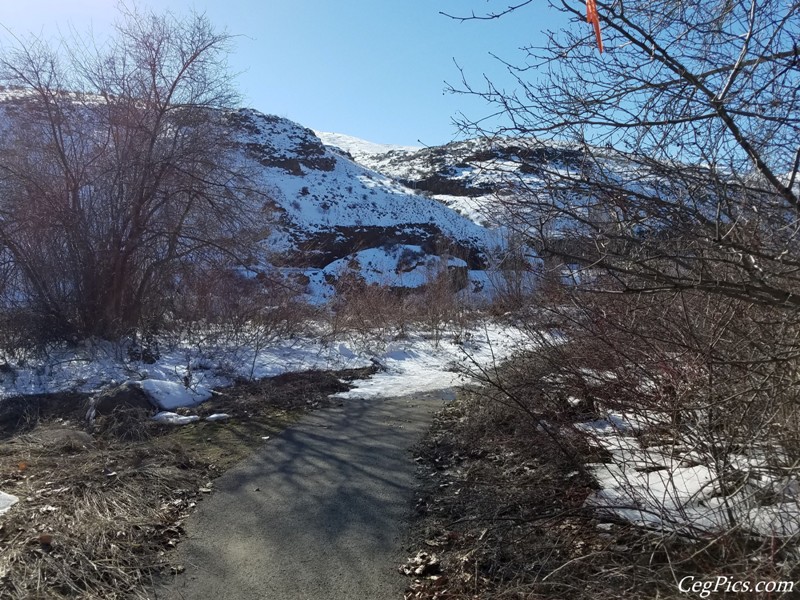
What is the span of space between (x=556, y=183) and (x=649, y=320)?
1.55 metres

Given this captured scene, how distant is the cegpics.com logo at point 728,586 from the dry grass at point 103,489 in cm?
314

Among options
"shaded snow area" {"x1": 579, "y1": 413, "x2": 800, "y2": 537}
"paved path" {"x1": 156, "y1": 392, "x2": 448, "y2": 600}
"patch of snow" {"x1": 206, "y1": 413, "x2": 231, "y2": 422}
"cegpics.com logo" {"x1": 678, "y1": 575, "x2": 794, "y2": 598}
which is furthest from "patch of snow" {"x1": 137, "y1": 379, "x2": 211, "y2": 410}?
"cegpics.com logo" {"x1": 678, "y1": 575, "x2": 794, "y2": 598}

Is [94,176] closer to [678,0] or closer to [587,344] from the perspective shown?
[587,344]

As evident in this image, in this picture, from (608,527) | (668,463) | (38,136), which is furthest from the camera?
(38,136)

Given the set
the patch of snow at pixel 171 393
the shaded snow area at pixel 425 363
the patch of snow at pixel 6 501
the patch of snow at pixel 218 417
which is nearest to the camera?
the patch of snow at pixel 6 501

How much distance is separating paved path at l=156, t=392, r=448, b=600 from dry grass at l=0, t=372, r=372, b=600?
26 centimetres

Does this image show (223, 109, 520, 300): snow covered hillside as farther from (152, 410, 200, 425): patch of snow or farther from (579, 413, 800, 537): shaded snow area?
(579, 413, 800, 537): shaded snow area

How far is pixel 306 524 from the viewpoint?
468 centimetres

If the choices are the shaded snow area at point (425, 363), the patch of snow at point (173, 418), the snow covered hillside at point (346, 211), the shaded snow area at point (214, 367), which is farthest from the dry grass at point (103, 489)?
the snow covered hillside at point (346, 211)

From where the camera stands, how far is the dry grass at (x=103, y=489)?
3.69 metres

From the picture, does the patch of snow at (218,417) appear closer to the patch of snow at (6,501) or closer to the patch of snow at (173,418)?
the patch of snow at (173,418)

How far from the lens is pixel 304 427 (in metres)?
7.91

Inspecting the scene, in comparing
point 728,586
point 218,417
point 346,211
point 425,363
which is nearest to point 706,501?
point 728,586

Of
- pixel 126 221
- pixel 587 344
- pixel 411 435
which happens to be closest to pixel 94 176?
pixel 126 221
